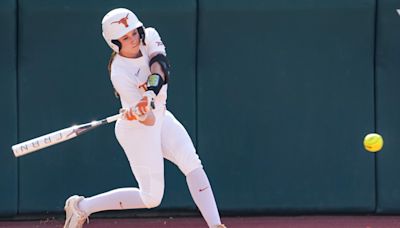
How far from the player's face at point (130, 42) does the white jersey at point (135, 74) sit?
51 millimetres

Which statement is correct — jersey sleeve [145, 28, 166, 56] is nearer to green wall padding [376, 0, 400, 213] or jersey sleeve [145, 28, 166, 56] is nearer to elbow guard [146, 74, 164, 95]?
elbow guard [146, 74, 164, 95]

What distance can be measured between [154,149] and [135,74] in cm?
50

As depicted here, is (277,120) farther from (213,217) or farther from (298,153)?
(213,217)

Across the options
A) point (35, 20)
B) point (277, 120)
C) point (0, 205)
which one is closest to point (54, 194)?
point (0, 205)

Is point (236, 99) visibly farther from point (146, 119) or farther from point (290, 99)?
point (146, 119)

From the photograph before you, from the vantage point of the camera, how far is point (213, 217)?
6000mm

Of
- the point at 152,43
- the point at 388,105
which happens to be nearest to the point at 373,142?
the point at 388,105

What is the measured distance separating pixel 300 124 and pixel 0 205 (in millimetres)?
2465

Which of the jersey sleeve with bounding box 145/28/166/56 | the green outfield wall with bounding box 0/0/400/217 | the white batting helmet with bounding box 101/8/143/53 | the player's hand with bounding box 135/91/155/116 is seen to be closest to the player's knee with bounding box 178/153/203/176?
the player's hand with bounding box 135/91/155/116

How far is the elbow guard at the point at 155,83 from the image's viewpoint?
5762mm

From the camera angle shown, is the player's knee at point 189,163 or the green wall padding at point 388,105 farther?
the green wall padding at point 388,105

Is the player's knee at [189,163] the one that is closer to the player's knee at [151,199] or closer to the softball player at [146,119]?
the softball player at [146,119]

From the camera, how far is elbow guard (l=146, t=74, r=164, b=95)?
5.76 m

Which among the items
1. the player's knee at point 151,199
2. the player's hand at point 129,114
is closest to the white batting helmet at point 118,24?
the player's hand at point 129,114
